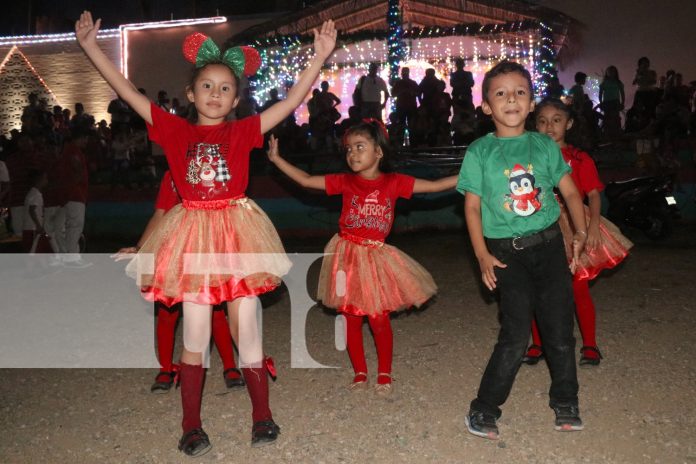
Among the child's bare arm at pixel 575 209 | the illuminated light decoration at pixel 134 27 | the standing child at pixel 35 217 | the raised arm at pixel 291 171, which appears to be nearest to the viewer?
the child's bare arm at pixel 575 209

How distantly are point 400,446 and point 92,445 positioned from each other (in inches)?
64.9

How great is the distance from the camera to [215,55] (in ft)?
12.2

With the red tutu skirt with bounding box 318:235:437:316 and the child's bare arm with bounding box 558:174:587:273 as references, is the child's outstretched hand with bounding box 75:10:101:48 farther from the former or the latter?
the child's bare arm with bounding box 558:174:587:273

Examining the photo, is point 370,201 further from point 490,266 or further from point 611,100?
point 611,100

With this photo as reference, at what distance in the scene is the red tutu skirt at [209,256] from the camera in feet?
11.3

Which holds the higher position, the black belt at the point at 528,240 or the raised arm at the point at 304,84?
the raised arm at the point at 304,84

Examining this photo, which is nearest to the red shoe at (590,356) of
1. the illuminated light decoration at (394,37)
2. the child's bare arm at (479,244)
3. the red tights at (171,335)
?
the child's bare arm at (479,244)

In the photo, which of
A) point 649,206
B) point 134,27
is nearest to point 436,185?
point 649,206

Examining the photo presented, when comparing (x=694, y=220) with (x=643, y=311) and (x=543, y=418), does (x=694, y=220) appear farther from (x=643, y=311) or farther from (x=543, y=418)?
(x=543, y=418)

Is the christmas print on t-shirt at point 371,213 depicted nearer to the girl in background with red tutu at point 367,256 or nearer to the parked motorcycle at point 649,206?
the girl in background with red tutu at point 367,256

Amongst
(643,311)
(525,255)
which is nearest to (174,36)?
(643,311)

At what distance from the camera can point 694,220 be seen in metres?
12.0

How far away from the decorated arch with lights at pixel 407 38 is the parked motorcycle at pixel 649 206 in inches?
184

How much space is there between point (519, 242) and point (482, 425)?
986 millimetres
